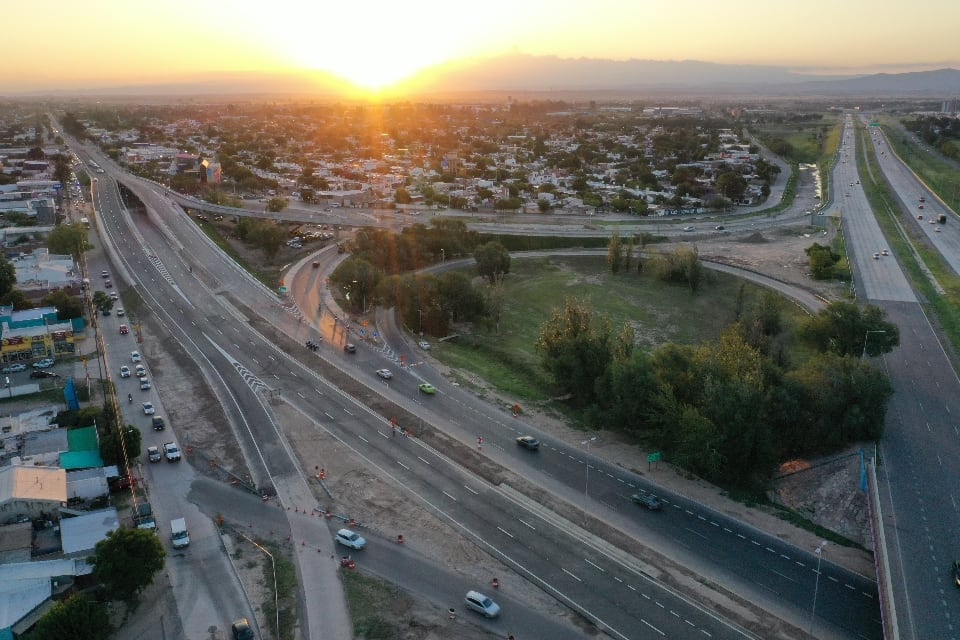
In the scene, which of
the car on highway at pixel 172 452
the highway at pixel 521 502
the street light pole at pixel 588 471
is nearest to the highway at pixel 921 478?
the highway at pixel 521 502

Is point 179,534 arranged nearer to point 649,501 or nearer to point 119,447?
point 119,447

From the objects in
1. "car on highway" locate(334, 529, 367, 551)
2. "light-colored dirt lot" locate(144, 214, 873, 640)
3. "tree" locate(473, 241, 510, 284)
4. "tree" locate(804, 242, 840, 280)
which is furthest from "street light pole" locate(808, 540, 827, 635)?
"tree" locate(804, 242, 840, 280)

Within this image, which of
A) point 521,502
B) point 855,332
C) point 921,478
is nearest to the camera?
point 921,478

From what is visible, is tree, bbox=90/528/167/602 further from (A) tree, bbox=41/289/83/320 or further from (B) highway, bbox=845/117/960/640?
(A) tree, bbox=41/289/83/320

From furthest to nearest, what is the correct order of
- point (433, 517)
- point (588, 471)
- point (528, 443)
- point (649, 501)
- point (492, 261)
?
point (492, 261) < point (528, 443) < point (588, 471) < point (649, 501) < point (433, 517)

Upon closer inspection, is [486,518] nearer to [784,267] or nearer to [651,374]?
[651,374]

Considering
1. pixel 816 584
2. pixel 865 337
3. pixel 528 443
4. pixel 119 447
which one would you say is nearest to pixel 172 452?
pixel 119 447
